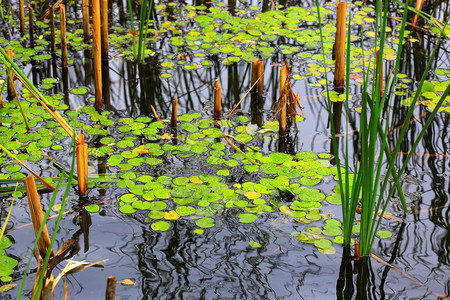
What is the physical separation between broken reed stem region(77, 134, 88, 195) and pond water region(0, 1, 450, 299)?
0.06 m

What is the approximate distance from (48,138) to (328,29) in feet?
8.56

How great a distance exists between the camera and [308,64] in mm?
4055

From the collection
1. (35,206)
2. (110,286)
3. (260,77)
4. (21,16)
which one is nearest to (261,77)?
(260,77)

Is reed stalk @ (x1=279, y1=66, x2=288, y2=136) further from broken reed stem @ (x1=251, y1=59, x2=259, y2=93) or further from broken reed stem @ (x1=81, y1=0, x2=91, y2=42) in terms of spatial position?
broken reed stem @ (x1=81, y1=0, x2=91, y2=42)

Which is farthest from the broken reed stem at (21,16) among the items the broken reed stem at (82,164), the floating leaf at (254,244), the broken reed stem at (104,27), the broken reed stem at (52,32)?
the floating leaf at (254,244)

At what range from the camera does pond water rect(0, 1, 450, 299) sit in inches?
85.0

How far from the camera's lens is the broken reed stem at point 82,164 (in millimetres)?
2547

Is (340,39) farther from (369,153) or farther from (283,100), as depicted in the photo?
(369,153)

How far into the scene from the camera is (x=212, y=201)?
8.62 feet

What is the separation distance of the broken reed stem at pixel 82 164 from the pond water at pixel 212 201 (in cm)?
6

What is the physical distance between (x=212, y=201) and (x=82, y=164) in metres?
0.68

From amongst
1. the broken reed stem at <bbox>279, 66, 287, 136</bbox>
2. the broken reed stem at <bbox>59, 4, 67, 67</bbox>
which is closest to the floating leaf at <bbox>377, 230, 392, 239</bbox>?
the broken reed stem at <bbox>279, 66, 287, 136</bbox>

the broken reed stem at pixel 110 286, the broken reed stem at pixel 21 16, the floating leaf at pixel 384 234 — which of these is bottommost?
the floating leaf at pixel 384 234

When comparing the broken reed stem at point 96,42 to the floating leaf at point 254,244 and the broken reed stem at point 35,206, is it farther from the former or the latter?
the floating leaf at point 254,244
